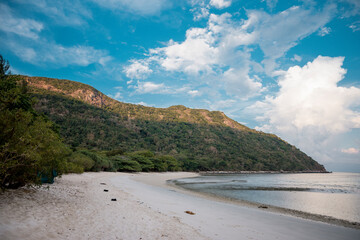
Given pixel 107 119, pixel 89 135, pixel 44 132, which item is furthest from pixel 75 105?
pixel 44 132

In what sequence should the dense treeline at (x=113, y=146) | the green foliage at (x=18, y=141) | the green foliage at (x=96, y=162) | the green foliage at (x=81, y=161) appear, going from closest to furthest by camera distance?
the green foliage at (x=18, y=141) < the dense treeline at (x=113, y=146) < the green foliage at (x=81, y=161) < the green foliage at (x=96, y=162)

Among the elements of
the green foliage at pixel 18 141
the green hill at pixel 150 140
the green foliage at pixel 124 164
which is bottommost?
the green foliage at pixel 124 164

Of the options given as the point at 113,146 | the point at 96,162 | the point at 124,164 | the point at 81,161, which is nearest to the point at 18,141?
the point at 81,161

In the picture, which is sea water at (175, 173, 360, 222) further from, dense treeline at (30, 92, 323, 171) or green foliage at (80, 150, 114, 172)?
dense treeline at (30, 92, 323, 171)

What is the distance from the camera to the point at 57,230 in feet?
22.9

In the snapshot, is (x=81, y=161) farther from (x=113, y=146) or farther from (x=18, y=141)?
(x=113, y=146)

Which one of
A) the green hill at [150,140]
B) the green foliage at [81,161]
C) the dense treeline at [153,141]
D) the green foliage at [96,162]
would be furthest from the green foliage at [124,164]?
the dense treeline at [153,141]

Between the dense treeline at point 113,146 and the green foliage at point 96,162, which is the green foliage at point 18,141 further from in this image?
the green foliage at point 96,162

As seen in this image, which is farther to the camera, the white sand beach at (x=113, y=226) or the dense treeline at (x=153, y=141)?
the dense treeline at (x=153, y=141)

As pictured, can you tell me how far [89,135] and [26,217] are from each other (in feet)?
420

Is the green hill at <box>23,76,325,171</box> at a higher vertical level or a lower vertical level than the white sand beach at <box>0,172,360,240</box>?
higher

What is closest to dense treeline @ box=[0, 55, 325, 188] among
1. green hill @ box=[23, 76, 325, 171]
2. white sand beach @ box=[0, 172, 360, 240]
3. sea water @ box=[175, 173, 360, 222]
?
green hill @ box=[23, 76, 325, 171]

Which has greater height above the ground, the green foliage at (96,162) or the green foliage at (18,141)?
the green foliage at (18,141)

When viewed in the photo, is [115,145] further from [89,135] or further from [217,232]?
[217,232]
